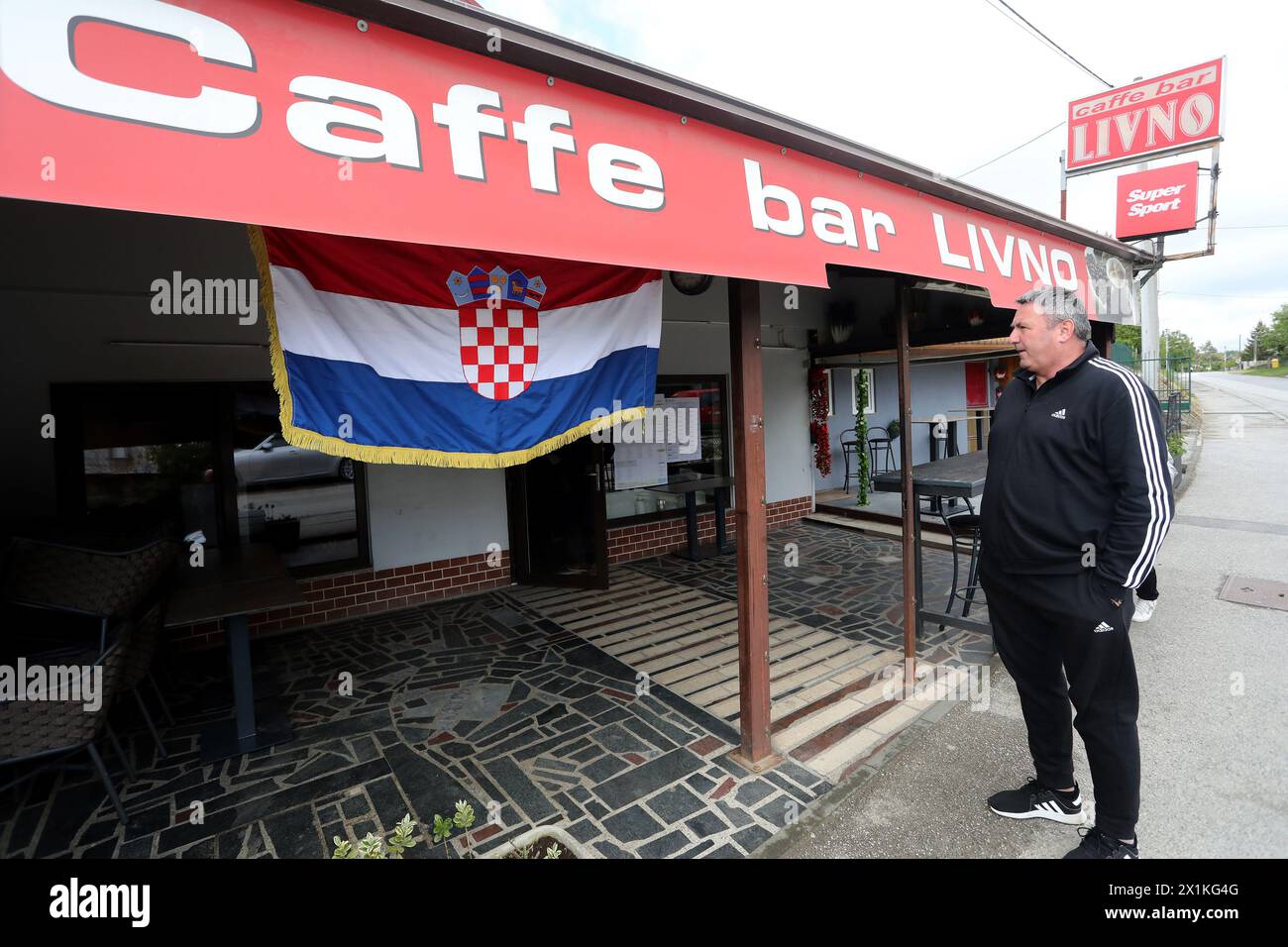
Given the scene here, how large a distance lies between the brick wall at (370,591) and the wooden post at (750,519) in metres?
3.67

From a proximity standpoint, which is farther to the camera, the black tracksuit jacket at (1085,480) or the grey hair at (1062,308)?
the grey hair at (1062,308)

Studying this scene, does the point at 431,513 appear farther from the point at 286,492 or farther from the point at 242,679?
the point at 242,679

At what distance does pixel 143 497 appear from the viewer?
4.64 m

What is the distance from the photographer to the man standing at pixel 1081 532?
2.17 meters

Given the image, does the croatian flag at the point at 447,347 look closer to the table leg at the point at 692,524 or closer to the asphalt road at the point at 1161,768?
the asphalt road at the point at 1161,768

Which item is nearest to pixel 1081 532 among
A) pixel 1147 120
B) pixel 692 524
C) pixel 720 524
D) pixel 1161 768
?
pixel 1161 768

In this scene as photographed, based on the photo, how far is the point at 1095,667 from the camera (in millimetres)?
2229

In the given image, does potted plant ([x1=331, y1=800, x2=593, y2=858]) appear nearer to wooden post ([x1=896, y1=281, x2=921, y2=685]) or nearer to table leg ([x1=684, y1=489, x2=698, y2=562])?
wooden post ([x1=896, y1=281, x2=921, y2=685])

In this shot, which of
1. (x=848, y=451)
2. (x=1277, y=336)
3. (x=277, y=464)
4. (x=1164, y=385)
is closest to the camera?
(x=277, y=464)

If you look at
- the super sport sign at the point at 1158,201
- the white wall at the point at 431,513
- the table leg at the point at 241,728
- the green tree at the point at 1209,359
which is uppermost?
the green tree at the point at 1209,359

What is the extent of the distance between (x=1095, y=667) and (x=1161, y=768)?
1334mm

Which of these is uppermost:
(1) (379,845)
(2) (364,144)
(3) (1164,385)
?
(3) (1164,385)

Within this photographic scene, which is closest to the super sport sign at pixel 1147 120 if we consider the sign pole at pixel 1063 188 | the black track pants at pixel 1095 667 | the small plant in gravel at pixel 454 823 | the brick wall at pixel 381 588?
the sign pole at pixel 1063 188
